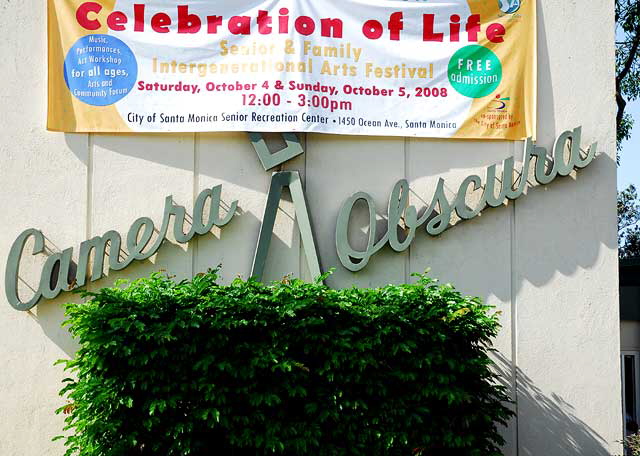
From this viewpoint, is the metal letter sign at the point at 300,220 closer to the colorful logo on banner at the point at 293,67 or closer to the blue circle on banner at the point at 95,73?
the colorful logo on banner at the point at 293,67

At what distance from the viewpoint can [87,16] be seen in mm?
8461

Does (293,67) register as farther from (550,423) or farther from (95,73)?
(550,423)

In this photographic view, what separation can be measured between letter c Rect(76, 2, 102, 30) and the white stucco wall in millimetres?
435

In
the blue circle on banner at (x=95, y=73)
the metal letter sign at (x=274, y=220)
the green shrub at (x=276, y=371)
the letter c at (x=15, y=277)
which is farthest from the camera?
the blue circle on banner at (x=95, y=73)

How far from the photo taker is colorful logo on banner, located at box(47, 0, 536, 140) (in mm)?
8422

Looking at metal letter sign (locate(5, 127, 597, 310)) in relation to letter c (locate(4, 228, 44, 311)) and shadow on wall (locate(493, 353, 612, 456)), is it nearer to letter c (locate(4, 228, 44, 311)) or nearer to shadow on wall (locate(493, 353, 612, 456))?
letter c (locate(4, 228, 44, 311))

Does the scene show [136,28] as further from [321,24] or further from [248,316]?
[248,316]

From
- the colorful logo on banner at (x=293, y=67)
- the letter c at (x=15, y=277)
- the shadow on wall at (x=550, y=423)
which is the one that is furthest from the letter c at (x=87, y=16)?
the shadow on wall at (x=550, y=423)

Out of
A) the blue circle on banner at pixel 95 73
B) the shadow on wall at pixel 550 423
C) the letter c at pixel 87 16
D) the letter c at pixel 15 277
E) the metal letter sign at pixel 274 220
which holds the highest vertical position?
the letter c at pixel 87 16

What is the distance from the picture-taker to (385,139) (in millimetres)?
8695

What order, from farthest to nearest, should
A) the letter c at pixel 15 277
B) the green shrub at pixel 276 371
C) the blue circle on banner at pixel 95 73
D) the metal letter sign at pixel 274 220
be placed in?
the blue circle on banner at pixel 95 73 → the metal letter sign at pixel 274 220 → the letter c at pixel 15 277 → the green shrub at pixel 276 371

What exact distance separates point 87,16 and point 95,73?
634mm

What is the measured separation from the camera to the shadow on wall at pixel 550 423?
333 inches

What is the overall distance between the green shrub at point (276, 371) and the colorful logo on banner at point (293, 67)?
2.05 meters
